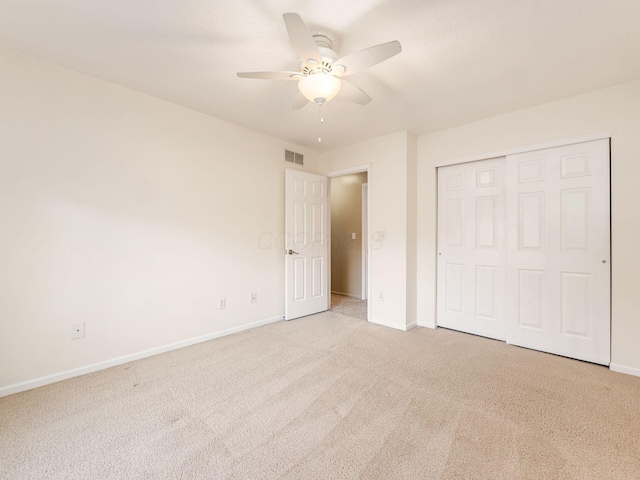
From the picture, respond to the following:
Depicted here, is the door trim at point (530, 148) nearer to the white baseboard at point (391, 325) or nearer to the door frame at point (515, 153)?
the door frame at point (515, 153)

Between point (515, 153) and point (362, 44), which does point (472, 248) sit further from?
point (362, 44)

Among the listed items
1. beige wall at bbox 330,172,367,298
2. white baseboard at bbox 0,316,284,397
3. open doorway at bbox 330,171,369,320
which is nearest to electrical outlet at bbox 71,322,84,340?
white baseboard at bbox 0,316,284,397

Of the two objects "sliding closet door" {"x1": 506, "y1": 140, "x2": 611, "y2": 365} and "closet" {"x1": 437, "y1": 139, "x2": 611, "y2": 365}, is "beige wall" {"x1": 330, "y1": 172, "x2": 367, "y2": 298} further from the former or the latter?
"sliding closet door" {"x1": 506, "y1": 140, "x2": 611, "y2": 365}

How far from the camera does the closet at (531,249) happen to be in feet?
7.75

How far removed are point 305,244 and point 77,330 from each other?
247cm

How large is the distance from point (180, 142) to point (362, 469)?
2.98m

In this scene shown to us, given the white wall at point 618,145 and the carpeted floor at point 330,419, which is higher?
the white wall at point 618,145

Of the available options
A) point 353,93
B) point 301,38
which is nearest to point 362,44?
point 353,93

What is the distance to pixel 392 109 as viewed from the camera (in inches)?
106

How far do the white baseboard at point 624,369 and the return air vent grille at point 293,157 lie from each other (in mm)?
3859

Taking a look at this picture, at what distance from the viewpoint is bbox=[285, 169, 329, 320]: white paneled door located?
3564mm

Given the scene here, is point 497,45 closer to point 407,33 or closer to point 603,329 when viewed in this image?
point 407,33

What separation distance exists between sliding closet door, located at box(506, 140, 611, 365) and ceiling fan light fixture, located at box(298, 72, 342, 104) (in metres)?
2.19

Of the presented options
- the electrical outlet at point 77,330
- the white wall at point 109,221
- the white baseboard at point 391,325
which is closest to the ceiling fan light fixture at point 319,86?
the white wall at point 109,221
